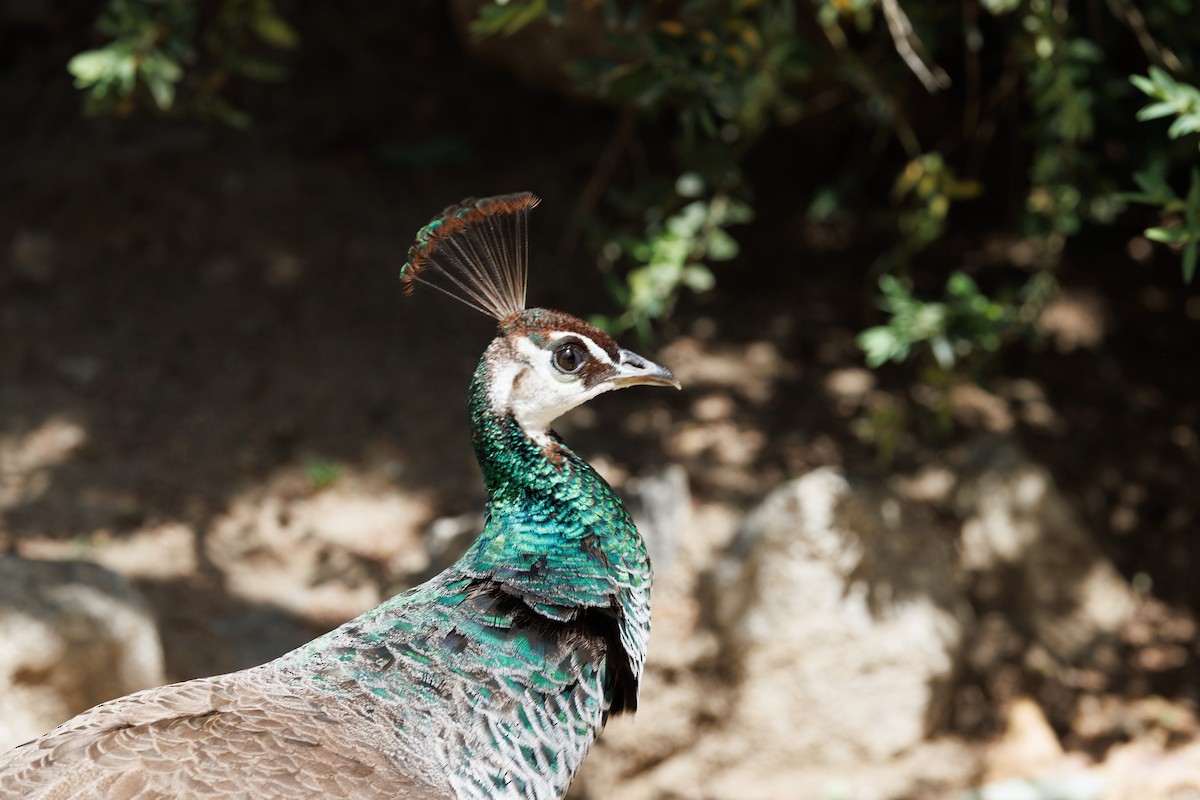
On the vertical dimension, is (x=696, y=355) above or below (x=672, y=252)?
below

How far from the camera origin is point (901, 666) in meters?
3.35

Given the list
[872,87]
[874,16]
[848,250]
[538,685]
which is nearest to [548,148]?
[848,250]

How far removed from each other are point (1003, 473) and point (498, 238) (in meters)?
2.32

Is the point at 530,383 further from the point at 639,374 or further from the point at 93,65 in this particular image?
the point at 93,65

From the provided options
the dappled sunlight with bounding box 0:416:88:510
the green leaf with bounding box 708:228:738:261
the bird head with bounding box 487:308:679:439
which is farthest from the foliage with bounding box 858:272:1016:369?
the dappled sunlight with bounding box 0:416:88:510

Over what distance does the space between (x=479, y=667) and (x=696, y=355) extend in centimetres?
267

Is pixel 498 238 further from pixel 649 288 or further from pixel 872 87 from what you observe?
pixel 872 87

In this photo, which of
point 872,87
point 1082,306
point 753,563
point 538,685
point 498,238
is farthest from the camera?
point 1082,306

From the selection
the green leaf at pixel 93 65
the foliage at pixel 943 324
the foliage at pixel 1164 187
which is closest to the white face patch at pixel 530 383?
the foliage at pixel 1164 187

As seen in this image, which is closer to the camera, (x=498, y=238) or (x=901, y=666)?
(x=498, y=238)

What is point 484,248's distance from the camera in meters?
2.10

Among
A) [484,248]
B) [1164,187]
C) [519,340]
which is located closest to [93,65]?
[484,248]

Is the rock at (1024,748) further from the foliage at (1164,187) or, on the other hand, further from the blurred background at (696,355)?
the foliage at (1164,187)

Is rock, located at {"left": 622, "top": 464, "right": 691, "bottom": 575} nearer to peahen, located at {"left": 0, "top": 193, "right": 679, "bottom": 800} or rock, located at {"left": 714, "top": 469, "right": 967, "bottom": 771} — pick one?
rock, located at {"left": 714, "top": 469, "right": 967, "bottom": 771}
